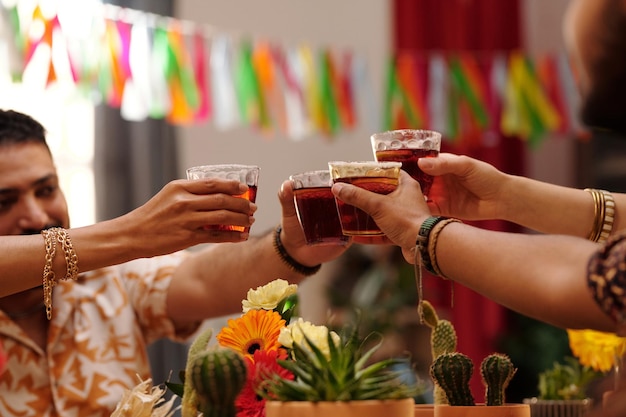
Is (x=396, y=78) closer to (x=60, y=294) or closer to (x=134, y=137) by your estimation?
(x=134, y=137)

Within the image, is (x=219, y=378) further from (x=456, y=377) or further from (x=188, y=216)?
(x=188, y=216)

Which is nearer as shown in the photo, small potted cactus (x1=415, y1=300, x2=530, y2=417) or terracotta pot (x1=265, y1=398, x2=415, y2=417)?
terracotta pot (x1=265, y1=398, x2=415, y2=417)

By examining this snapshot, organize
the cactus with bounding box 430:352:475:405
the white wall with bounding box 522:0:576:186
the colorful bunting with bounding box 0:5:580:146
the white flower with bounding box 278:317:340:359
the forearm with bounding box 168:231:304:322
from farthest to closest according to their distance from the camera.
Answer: the white wall with bounding box 522:0:576:186 → the colorful bunting with bounding box 0:5:580:146 → the forearm with bounding box 168:231:304:322 → the cactus with bounding box 430:352:475:405 → the white flower with bounding box 278:317:340:359

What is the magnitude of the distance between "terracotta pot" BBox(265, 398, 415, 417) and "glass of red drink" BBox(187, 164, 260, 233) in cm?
55

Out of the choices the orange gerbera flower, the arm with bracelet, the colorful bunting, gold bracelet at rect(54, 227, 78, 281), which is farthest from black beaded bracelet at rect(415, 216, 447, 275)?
the colorful bunting

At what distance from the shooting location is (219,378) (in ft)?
3.23

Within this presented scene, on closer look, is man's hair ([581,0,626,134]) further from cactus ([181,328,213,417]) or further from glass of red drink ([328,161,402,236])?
cactus ([181,328,213,417])

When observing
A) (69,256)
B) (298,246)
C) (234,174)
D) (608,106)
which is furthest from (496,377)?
(69,256)

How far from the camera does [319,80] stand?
14.2ft

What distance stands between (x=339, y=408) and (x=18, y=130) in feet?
4.54

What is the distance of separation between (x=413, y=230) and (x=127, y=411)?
1.74 ft

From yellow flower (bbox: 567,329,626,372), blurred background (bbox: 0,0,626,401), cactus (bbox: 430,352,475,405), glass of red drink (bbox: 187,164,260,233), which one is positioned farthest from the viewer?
blurred background (bbox: 0,0,626,401)

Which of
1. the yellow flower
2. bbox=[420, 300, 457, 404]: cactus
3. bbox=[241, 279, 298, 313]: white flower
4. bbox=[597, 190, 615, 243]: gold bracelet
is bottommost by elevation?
the yellow flower

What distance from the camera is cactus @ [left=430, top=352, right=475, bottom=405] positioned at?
1301 mm
